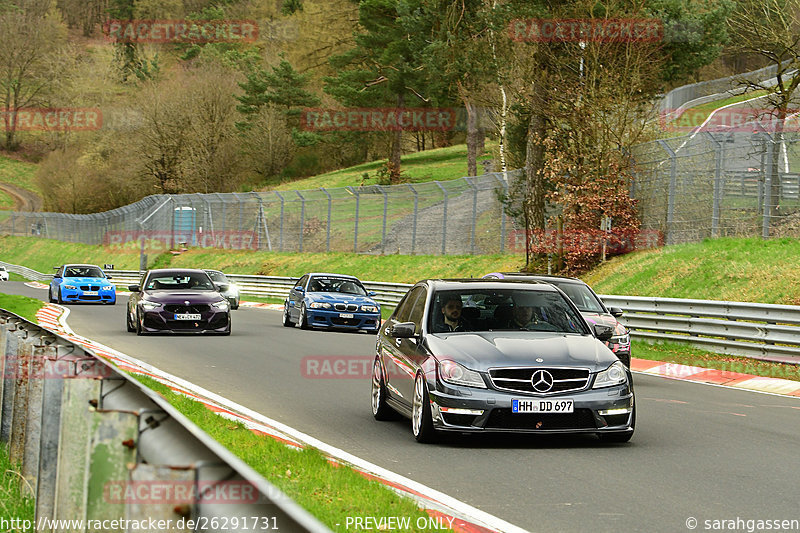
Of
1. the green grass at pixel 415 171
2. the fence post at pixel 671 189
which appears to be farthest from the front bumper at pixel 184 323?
the green grass at pixel 415 171

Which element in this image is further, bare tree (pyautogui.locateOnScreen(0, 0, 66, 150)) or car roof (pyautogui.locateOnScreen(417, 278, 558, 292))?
bare tree (pyautogui.locateOnScreen(0, 0, 66, 150))

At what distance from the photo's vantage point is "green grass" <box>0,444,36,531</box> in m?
6.16

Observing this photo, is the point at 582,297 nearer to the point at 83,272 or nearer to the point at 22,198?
the point at 83,272

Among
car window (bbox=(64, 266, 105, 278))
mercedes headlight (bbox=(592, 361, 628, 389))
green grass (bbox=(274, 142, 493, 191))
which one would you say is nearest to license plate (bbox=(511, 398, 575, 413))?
mercedes headlight (bbox=(592, 361, 628, 389))

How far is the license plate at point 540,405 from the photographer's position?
9.71m

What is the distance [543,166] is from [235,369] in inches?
760

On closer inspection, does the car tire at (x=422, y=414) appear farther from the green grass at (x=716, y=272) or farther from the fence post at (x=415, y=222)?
the fence post at (x=415, y=222)

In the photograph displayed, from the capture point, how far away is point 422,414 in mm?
10156

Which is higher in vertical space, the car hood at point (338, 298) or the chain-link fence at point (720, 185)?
the chain-link fence at point (720, 185)

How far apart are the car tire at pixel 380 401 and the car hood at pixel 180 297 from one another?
11.9m

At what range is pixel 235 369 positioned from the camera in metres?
16.9

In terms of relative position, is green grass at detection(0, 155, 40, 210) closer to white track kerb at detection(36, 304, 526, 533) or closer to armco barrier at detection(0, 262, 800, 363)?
armco barrier at detection(0, 262, 800, 363)

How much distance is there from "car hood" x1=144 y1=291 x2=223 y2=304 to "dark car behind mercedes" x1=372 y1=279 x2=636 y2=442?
13.0 m

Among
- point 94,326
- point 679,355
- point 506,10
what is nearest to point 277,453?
point 679,355
